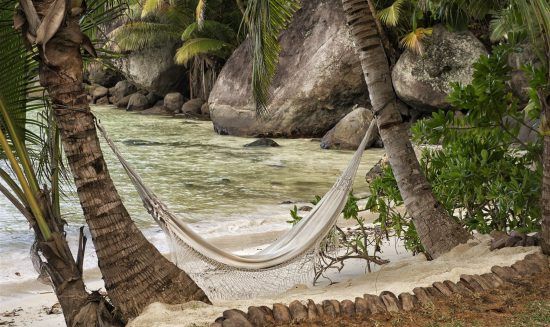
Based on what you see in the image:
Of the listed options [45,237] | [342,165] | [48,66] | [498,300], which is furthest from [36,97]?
[342,165]

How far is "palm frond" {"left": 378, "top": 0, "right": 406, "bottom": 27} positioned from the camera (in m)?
11.8

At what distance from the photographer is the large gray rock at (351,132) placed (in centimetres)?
1223

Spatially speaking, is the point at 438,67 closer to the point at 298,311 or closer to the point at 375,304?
the point at 375,304

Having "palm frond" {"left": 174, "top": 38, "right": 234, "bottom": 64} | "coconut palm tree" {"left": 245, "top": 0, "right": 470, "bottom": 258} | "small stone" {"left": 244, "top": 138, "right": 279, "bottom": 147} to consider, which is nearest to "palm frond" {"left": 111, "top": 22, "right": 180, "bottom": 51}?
"palm frond" {"left": 174, "top": 38, "right": 234, "bottom": 64}

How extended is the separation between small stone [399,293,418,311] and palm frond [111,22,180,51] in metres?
16.6

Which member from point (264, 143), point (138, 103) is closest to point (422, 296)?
point (264, 143)

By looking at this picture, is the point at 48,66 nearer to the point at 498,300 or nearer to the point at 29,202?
the point at 29,202

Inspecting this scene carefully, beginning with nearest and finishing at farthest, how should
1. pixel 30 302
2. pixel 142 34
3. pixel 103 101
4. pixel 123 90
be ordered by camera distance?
pixel 30 302
pixel 142 34
pixel 123 90
pixel 103 101

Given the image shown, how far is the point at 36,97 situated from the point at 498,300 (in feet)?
7.37

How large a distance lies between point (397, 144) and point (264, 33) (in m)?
0.92

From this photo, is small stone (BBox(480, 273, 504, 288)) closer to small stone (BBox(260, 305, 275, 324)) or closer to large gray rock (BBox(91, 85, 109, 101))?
small stone (BBox(260, 305, 275, 324))

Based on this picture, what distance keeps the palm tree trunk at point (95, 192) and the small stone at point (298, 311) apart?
22.3 inches

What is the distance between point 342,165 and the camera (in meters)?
10.5

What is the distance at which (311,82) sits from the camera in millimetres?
13656
